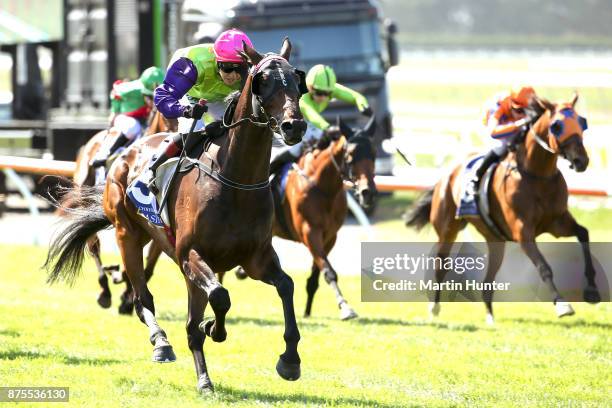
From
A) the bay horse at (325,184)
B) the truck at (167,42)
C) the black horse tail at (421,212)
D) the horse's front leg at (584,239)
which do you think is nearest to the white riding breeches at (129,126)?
the bay horse at (325,184)

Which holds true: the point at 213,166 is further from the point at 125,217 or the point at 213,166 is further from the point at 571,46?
the point at 571,46

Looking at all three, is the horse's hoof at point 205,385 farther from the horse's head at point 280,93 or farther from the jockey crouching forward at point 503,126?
A: the jockey crouching forward at point 503,126

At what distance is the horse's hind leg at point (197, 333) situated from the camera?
6422mm

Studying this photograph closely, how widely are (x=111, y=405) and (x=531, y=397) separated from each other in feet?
7.75

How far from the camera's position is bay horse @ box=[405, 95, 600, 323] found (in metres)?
9.37

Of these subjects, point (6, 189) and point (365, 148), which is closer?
point (365, 148)

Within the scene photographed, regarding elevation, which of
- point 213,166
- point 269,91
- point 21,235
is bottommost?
point 21,235

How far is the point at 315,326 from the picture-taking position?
30.7 feet

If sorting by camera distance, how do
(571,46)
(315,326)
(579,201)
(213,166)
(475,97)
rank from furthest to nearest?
1. (571,46)
2. (475,97)
3. (579,201)
4. (315,326)
5. (213,166)

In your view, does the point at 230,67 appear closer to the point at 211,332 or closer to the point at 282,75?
the point at 282,75

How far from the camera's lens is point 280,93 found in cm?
591

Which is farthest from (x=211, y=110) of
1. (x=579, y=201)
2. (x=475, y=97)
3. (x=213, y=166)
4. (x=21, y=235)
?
(x=475, y=97)

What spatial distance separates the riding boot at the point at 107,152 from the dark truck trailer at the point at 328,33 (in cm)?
638

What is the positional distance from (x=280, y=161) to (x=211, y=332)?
15.1 ft
